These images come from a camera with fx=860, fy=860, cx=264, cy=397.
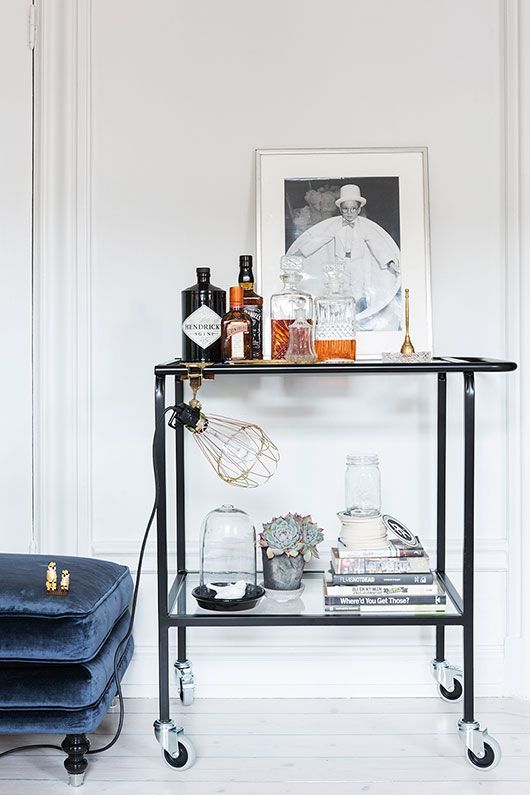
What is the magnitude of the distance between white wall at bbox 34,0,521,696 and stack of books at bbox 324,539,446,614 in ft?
1.50

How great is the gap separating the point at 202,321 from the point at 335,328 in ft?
1.10

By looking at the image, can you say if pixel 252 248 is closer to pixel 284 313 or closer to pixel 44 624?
pixel 284 313

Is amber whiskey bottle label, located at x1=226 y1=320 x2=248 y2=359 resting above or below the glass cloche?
above

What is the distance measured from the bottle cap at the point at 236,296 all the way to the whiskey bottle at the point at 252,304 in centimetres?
5

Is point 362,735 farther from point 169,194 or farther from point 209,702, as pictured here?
point 169,194

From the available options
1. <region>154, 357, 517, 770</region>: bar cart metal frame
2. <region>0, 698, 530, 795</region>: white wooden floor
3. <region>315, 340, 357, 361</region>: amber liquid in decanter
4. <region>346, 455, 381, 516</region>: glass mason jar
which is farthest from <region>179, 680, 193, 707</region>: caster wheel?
<region>315, 340, 357, 361</region>: amber liquid in decanter

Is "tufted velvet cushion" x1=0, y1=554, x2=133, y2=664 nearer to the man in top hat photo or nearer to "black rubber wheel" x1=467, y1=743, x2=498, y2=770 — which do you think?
"black rubber wheel" x1=467, y1=743, x2=498, y2=770

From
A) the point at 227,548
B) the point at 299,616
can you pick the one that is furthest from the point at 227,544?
the point at 299,616

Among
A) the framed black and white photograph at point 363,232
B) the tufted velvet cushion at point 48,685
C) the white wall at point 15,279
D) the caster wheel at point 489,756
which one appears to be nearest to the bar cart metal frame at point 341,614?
the caster wheel at point 489,756

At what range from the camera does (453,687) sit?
2.44 m

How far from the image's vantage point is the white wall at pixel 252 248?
2.49 m

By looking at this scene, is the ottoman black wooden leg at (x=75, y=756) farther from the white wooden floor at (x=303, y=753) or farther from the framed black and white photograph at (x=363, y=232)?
the framed black and white photograph at (x=363, y=232)

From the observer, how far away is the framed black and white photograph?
2.43m

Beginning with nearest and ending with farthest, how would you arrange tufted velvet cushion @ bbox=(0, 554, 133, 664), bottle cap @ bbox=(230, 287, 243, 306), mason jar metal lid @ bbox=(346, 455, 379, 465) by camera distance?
tufted velvet cushion @ bbox=(0, 554, 133, 664)
bottle cap @ bbox=(230, 287, 243, 306)
mason jar metal lid @ bbox=(346, 455, 379, 465)
